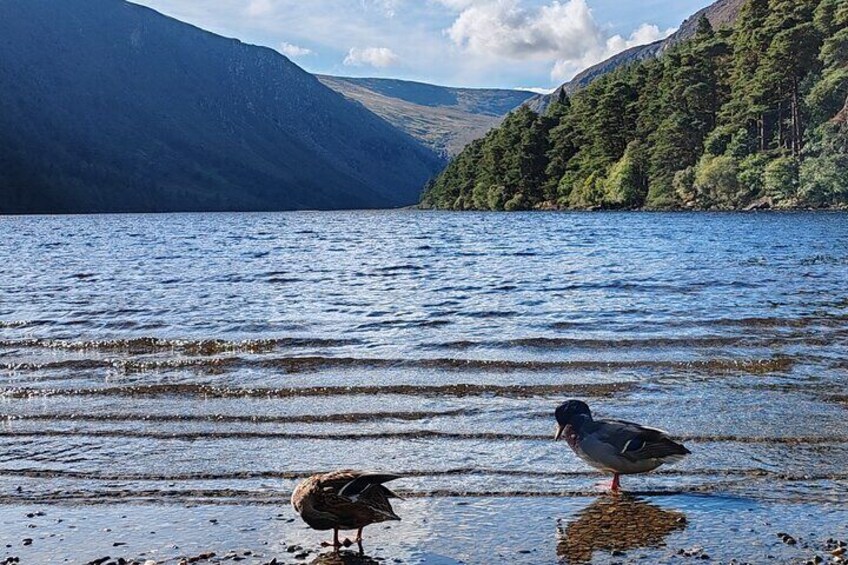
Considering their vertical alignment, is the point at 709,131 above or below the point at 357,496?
above

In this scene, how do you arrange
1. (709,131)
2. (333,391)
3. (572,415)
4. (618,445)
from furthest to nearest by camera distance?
(709,131)
(333,391)
(572,415)
(618,445)

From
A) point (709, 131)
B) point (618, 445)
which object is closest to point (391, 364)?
point (618, 445)

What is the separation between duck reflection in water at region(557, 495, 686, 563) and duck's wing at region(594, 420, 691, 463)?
0.51 m

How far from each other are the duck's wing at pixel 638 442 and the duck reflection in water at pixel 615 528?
0.51 m

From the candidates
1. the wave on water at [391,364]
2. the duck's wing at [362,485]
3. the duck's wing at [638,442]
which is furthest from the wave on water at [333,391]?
the duck's wing at [362,485]

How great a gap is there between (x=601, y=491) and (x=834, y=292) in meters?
21.4

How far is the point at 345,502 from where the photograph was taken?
25.2ft

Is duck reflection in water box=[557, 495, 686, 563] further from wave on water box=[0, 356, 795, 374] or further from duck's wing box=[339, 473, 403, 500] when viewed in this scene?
wave on water box=[0, 356, 795, 374]

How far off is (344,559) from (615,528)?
8.81 ft

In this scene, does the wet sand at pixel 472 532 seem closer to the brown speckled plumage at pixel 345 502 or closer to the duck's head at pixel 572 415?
the brown speckled plumage at pixel 345 502

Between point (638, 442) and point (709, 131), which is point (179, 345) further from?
point (709, 131)

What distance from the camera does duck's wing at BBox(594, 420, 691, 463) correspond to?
9.19m

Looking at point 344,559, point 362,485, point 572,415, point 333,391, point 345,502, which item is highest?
point 572,415

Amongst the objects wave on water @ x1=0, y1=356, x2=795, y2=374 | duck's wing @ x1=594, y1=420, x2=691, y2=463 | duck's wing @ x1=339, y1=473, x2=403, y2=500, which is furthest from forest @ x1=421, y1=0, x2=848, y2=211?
duck's wing @ x1=339, y1=473, x2=403, y2=500
